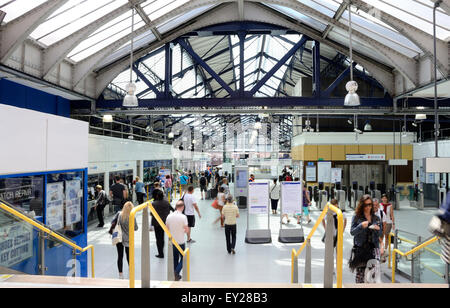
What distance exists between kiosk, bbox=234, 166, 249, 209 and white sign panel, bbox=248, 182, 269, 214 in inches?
216

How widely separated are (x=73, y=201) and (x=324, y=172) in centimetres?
1585

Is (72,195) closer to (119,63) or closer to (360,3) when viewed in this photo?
(119,63)

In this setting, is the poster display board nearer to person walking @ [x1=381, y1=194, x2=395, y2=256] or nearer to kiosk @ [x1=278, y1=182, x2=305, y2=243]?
kiosk @ [x1=278, y1=182, x2=305, y2=243]

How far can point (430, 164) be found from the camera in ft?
17.4

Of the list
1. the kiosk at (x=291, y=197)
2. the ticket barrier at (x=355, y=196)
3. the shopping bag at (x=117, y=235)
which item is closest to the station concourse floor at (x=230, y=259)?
the shopping bag at (x=117, y=235)

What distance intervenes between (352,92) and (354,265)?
3.47 m

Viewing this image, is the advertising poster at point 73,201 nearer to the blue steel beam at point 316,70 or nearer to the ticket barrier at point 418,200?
the blue steel beam at point 316,70

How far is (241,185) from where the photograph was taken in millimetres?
15812

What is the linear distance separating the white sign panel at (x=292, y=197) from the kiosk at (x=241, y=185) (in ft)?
19.2

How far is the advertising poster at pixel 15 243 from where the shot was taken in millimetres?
3779

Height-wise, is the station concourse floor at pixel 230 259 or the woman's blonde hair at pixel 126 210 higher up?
the woman's blonde hair at pixel 126 210

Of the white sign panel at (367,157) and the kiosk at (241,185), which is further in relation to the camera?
the white sign panel at (367,157)

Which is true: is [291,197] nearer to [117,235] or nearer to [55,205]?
[117,235]

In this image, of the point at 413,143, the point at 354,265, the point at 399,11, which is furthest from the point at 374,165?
the point at 354,265
